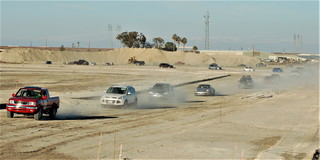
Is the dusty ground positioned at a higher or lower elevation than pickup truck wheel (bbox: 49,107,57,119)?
lower

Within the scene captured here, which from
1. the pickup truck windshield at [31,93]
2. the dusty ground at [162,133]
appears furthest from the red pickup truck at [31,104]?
the dusty ground at [162,133]

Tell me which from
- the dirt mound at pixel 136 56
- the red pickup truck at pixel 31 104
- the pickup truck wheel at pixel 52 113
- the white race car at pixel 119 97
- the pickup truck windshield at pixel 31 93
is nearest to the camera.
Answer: the red pickup truck at pixel 31 104

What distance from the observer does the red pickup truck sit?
2250 cm

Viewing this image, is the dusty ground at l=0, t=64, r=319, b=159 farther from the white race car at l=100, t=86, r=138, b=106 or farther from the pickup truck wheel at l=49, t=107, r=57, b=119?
the white race car at l=100, t=86, r=138, b=106

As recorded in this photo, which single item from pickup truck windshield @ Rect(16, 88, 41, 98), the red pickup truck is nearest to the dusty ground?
the red pickup truck

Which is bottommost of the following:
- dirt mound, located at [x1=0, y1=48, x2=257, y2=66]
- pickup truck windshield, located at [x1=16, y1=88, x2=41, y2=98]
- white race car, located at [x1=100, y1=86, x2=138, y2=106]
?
white race car, located at [x1=100, y1=86, x2=138, y2=106]

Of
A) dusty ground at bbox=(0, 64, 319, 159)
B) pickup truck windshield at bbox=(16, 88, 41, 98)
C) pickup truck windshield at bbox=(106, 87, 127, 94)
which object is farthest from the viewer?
pickup truck windshield at bbox=(106, 87, 127, 94)

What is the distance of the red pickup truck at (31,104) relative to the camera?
22.5m

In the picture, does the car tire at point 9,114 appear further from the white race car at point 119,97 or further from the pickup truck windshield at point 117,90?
the pickup truck windshield at point 117,90

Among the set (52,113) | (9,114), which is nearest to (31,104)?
(9,114)

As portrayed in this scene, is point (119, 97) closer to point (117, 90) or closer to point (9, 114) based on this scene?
point (117, 90)

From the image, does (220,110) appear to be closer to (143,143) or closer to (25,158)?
(143,143)

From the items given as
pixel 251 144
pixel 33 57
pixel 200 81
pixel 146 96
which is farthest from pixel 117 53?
pixel 251 144

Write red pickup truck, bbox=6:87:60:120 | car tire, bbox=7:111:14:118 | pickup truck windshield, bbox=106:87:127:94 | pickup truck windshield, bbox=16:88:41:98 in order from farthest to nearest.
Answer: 1. pickup truck windshield, bbox=106:87:127:94
2. pickup truck windshield, bbox=16:88:41:98
3. car tire, bbox=7:111:14:118
4. red pickup truck, bbox=6:87:60:120
